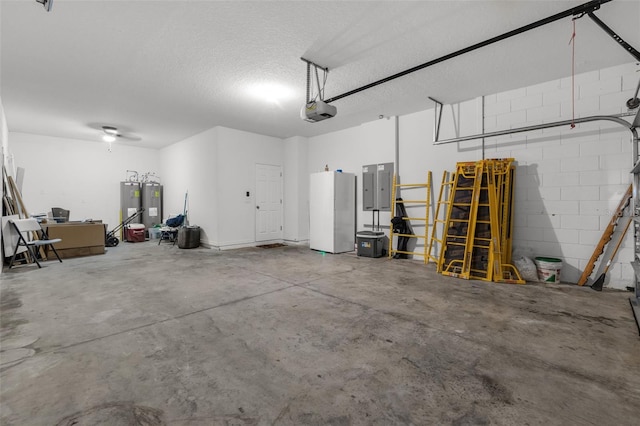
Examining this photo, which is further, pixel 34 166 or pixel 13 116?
pixel 34 166

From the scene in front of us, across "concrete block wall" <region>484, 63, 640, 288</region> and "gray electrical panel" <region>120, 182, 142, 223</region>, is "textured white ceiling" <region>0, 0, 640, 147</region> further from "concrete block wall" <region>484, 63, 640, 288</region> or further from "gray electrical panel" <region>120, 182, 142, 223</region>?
"gray electrical panel" <region>120, 182, 142, 223</region>

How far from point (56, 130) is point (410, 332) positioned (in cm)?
936

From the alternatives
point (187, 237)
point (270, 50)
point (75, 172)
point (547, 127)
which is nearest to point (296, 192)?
point (187, 237)

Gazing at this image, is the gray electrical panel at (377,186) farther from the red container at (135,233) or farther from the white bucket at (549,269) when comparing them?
the red container at (135,233)

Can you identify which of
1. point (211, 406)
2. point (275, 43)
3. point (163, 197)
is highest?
point (275, 43)

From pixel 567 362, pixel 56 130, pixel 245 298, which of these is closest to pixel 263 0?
pixel 245 298

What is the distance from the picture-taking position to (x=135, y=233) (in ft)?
26.9

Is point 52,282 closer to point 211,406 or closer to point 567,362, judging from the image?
point 211,406

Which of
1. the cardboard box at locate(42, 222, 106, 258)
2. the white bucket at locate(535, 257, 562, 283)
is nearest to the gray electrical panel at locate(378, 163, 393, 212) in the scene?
the white bucket at locate(535, 257, 562, 283)

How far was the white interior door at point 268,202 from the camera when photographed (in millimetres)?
7672

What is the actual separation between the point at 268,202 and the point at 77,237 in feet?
13.9

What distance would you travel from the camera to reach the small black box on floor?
5910mm

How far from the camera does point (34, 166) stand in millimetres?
7508

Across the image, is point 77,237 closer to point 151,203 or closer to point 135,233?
point 135,233
